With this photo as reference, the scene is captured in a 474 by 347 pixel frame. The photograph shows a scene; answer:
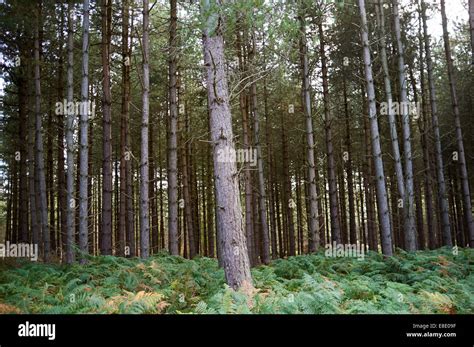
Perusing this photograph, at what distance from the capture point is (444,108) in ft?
80.9

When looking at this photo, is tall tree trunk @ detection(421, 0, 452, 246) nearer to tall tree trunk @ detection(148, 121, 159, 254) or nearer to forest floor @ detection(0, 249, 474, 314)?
forest floor @ detection(0, 249, 474, 314)

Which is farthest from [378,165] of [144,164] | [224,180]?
[144,164]

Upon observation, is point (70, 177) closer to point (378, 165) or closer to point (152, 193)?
point (378, 165)

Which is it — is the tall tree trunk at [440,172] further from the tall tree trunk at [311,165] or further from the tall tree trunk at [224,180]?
the tall tree trunk at [224,180]

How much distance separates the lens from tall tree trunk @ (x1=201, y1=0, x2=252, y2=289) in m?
7.18

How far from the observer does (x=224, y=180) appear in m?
7.28

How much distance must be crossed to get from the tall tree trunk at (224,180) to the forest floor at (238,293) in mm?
495

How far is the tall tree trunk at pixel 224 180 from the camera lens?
718 centimetres

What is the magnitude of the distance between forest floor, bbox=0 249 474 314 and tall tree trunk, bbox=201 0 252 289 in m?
0.49

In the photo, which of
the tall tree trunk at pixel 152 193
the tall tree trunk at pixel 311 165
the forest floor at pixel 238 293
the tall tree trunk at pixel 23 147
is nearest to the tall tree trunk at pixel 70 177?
the forest floor at pixel 238 293

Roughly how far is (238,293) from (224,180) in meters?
2.04
